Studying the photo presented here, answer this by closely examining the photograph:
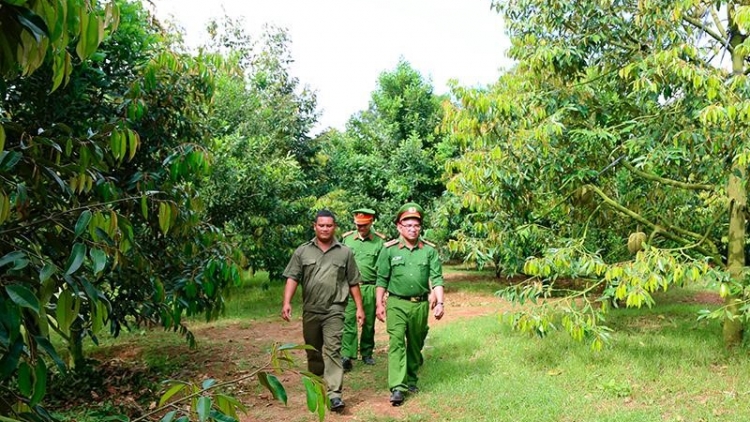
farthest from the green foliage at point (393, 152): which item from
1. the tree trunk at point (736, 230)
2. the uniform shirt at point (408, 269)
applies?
the uniform shirt at point (408, 269)

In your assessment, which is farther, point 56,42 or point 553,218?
point 553,218

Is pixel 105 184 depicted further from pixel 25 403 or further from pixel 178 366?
pixel 178 366

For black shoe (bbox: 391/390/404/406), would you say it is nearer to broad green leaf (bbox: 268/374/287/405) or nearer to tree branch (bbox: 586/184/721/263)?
tree branch (bbox: 586/184/721/263)

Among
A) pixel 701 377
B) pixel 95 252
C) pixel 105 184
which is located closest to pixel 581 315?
pixel 701 377

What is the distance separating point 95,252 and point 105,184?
1.92 metres

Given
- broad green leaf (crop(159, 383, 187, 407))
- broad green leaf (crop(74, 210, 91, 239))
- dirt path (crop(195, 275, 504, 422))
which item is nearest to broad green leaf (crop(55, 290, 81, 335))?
broad green leaf (crop(74, 210, 91, 239))

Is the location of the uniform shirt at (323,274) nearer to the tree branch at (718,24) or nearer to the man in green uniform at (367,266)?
the man in green uniform at (367,266)

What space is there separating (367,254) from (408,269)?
1.87 meters

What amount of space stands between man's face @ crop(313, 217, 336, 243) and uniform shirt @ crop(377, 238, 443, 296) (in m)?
0.70

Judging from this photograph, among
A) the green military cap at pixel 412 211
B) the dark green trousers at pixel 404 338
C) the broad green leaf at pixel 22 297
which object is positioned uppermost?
the green military cap at pixel 412 211

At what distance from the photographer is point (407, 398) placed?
20.8 ft

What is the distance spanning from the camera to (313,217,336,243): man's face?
242 inches

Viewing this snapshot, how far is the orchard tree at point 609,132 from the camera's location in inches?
228

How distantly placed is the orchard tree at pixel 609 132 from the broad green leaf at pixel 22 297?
16.9ft
